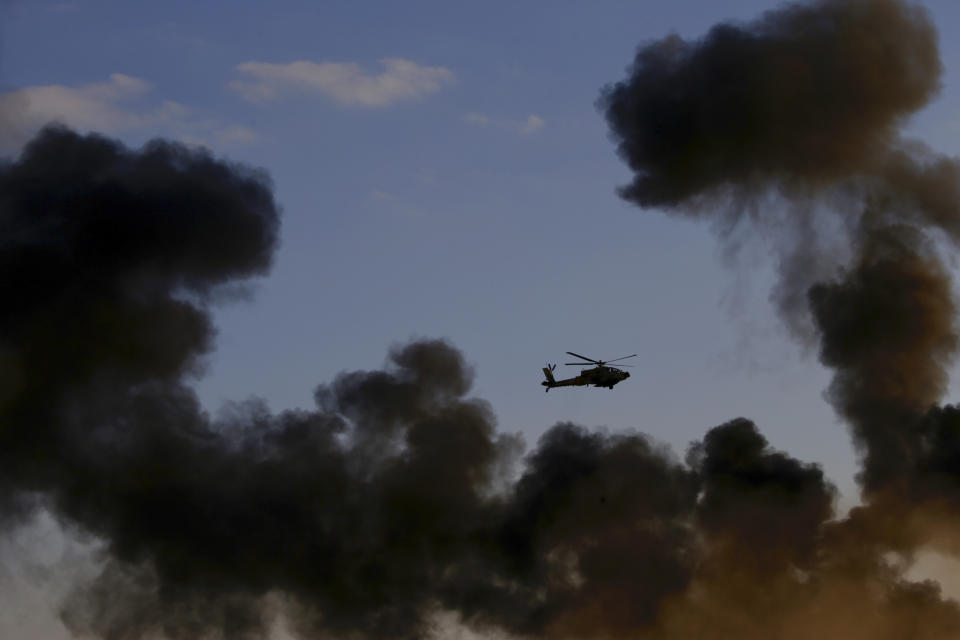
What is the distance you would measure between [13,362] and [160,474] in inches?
722

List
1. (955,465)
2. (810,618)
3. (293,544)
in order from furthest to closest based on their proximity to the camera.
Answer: (293,544), (810,618), (955,465)

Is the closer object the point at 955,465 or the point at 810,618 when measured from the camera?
the point at 955,465

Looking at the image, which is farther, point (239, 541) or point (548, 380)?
point (239, 541)

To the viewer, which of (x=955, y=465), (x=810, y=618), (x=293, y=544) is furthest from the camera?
(x=293, y=544)

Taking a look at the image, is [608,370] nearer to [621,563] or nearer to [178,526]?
[621,563]

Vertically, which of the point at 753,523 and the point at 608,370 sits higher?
the point at 608,370

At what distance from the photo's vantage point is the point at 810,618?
123m

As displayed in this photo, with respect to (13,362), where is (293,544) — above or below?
below

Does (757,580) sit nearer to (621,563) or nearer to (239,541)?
(621,563)

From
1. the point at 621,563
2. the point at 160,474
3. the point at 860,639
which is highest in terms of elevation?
the point at 160,474

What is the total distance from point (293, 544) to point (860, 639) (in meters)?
56.4

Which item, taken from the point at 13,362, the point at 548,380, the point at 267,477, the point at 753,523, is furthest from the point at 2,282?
the point at 753,523

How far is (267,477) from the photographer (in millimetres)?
133000

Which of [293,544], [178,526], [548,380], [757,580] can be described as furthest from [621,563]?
[178,526]
